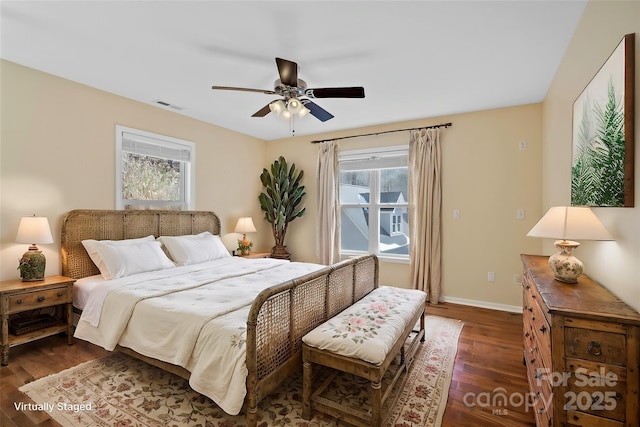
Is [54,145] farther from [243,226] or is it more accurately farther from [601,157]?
[601,157]

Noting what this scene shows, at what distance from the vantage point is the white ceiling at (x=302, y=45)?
2.01 metres

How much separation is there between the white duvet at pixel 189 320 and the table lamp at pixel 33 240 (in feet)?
2.08

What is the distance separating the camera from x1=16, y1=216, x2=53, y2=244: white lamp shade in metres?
2.60

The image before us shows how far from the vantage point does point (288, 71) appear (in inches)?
90.8

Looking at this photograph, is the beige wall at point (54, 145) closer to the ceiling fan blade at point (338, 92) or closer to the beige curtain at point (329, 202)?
the beige curtain at point (329, 202)

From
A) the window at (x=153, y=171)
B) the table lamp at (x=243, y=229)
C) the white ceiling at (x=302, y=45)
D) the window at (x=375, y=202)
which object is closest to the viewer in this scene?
the white ceiling at (x=302, y=45)

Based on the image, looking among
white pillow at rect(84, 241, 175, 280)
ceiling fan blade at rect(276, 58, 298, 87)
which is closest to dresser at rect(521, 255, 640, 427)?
ceiling fan blade at rect(276, 58, 298, 87)

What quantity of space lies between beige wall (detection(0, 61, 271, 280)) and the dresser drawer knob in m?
4.21

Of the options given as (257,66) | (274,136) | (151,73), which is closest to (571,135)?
(257,66)

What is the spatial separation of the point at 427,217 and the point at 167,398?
357 centimetres

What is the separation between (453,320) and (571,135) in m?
2.25

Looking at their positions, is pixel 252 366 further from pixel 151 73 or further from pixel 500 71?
pixel 500 71

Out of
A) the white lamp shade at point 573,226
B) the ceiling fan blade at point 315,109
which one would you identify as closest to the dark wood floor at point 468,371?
the white lamp shade at point 573,226

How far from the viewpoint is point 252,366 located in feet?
5.33
